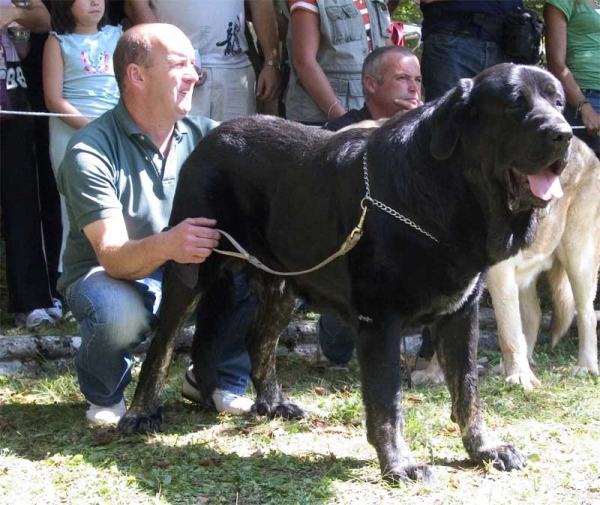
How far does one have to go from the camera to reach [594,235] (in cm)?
630

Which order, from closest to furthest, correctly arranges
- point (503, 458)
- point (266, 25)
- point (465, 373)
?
1. point (503, 458)
2. point (465, 373)
3. point (266, 25)

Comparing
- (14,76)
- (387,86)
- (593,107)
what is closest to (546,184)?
(387,86)

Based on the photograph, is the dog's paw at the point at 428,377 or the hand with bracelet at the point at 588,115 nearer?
the dog's paw at the point at 428,377

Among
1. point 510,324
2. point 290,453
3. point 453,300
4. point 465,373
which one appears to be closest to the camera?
point 453,300

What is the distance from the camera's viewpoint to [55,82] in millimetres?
6008

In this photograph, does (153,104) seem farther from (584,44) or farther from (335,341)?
(584,44)

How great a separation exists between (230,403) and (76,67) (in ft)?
8.12

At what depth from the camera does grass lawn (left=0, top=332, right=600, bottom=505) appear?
3.71 m

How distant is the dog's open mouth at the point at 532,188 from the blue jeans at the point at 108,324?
183 cm

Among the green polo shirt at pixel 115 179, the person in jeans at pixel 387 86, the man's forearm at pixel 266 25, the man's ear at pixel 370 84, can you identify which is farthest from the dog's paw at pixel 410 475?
the man's forearm at pixel 266 25

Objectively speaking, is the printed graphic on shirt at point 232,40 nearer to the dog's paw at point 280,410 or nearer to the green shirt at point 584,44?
the green shirt at point 584,44

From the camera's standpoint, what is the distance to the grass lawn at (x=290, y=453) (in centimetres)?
371

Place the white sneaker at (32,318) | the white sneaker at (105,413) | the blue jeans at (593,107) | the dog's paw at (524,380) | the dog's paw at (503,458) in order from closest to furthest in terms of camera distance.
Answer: the dog's paw at (503,458)
the white sneaker at (105,413)
the dog's paw at (524,380)
the white sneaker at (32,318)
the blue jeans at (593,107)

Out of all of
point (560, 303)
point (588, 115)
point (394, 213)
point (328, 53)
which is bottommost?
point (560, 303)
